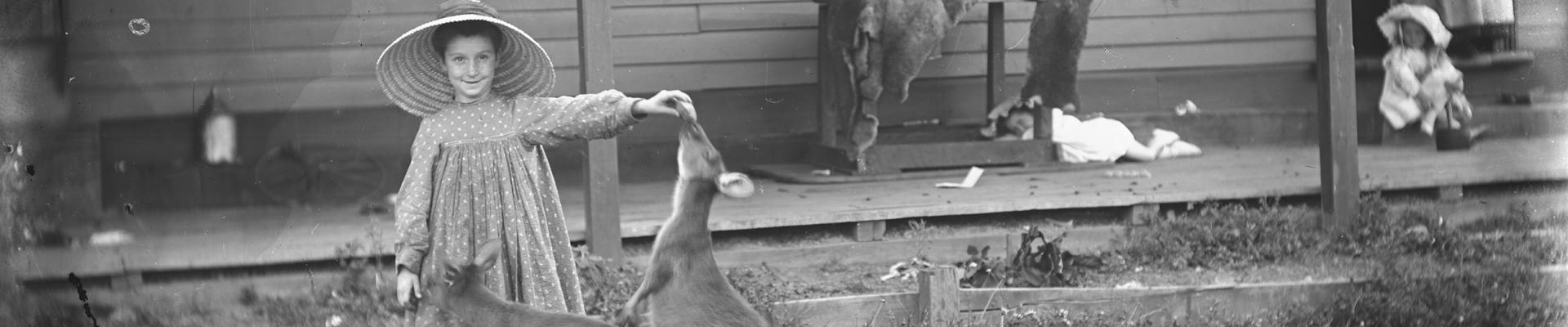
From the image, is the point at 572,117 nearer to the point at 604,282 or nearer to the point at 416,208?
the point at 416,208

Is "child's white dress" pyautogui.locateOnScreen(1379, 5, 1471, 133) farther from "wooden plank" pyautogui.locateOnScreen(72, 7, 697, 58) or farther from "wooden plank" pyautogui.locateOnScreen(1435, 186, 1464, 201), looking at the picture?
"wooden plank" pyautogui.locateOnScreen(72, 7, 697, 58)

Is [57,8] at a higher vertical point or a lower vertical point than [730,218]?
higher

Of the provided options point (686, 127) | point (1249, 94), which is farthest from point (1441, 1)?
point (686, 127)

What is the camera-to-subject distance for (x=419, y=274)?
393 cm

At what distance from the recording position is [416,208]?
3957 mm

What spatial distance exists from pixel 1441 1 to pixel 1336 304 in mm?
5592

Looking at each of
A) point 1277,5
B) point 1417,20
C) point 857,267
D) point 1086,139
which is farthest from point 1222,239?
point 1277,5

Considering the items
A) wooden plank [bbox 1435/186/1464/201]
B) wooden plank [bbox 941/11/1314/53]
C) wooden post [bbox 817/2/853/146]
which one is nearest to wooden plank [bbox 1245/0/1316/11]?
wooden plank [bbox 941/11/1314/53]

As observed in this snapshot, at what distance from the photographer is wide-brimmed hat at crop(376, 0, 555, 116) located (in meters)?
4.19

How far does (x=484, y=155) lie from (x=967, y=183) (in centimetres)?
525

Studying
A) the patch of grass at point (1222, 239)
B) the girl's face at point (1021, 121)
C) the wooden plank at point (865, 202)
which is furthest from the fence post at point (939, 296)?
the girl's face at point (1021, 121)

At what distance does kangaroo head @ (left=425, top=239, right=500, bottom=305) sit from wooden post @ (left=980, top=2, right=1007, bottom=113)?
21.6 feet

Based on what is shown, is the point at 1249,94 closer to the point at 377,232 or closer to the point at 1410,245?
the point at 1410,245

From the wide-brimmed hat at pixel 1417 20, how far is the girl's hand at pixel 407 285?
830 cm
